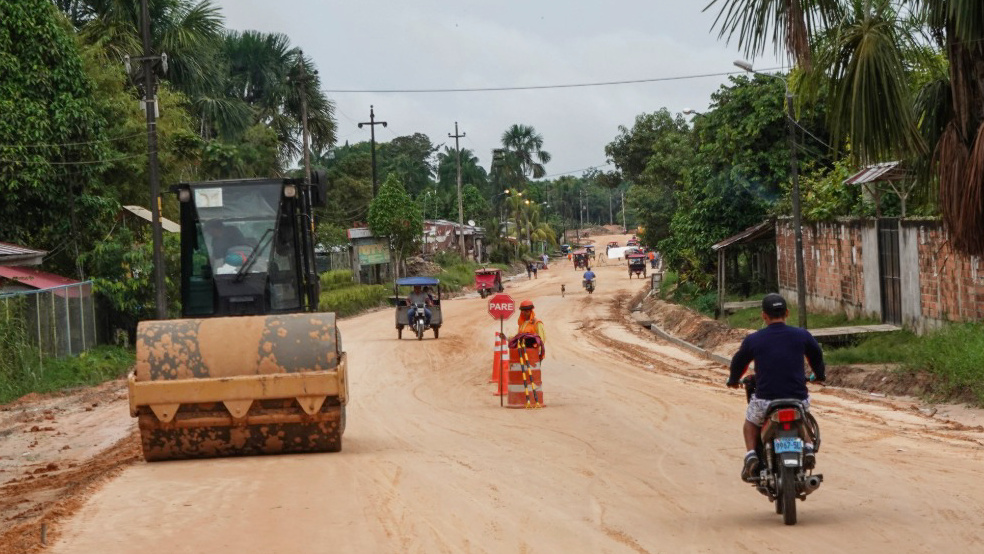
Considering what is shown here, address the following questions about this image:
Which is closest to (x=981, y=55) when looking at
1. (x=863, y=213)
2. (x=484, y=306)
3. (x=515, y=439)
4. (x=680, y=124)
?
(x=515, y=439)

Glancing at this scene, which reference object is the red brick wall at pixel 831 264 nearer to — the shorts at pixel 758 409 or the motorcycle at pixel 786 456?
the shorts at pixel 758 409

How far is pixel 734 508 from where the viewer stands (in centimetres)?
1038

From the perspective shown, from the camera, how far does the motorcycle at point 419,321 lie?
38641 millimetres

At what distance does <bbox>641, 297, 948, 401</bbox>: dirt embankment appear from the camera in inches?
859

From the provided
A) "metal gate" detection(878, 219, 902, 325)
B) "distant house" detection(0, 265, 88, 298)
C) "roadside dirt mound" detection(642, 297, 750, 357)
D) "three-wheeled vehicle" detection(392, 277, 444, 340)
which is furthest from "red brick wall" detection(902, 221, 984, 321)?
"distant house" detection(0, 265, 88, 298)

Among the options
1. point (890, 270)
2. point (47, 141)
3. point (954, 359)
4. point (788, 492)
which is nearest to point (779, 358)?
point (788, 492)

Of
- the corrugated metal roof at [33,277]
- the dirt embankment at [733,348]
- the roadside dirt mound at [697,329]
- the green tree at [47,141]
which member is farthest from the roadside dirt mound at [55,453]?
the roadside dirt mound at [697,329]

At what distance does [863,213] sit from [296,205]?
2141 cm

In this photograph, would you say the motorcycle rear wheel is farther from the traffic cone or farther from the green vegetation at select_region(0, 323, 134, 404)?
the green vegetation at select_region(0, 323, 134, 404)

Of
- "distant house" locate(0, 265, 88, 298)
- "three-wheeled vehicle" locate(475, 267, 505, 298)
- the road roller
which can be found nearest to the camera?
the road roller

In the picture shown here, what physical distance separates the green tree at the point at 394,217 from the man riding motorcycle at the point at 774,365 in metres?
59.7

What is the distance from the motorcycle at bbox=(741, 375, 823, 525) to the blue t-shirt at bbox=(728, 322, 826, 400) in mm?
108

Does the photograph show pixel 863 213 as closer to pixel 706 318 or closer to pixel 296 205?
pixel 706 318

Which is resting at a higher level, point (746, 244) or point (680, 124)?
point (680, 124)
